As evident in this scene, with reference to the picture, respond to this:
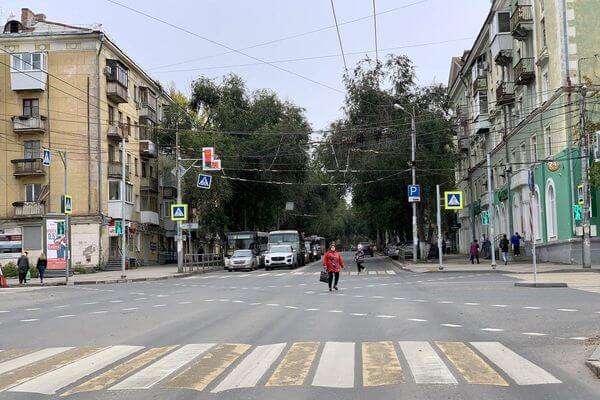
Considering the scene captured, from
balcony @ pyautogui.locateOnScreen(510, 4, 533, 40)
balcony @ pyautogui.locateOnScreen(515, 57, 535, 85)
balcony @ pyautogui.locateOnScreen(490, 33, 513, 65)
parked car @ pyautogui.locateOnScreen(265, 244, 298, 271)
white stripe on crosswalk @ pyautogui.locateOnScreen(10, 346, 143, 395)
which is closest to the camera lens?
white stripe on crosswalk @ pyautogui.locateOnScreen(10, 346, 143, 395)

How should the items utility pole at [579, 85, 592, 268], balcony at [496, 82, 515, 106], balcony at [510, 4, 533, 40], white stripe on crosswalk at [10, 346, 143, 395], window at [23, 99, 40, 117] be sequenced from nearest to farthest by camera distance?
white stripe on crosswalk at [10, 346, 143, 395] < utility pole at [579, 85, 592, 268] < balcony at [510, 4, 533, 40] < balcony at [496, 82, 515, 106] < window at [23, 99, 40, 117]

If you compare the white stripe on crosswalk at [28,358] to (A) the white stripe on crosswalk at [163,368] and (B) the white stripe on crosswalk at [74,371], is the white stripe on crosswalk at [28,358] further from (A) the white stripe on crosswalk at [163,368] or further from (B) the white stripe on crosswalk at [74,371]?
(A) the white stripe on crosswalk at [163,368]

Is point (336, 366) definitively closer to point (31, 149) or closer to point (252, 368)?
point (252, 368)

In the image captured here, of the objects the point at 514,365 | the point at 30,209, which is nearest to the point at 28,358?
the point at 514,365

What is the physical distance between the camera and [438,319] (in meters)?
13.9

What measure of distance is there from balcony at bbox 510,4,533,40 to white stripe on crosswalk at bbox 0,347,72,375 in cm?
3540

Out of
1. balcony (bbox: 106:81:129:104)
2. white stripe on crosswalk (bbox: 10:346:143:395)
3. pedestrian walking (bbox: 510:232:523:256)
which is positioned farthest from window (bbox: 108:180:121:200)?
white stripe on crosswalk (bbox: 10:346:143:395)

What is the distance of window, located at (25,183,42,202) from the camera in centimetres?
5028

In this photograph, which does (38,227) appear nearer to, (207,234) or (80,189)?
(80,189)

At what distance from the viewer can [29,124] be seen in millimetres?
49188

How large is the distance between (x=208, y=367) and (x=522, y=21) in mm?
35964

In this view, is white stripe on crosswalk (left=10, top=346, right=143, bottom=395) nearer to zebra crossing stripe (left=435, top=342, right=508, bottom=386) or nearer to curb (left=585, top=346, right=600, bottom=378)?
zebra crossing stripe (left=435, top=342, right=508, bottom=386)

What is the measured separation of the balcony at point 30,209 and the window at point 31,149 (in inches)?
137

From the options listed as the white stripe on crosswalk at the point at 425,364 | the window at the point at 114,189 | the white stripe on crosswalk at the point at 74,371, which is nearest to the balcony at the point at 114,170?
the window at the point at 114,189
